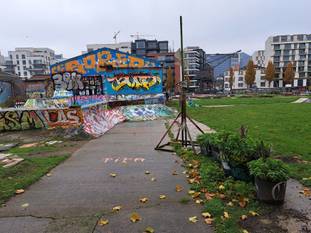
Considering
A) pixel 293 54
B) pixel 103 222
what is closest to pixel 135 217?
pixel 103 222

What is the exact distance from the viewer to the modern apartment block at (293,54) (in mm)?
88312

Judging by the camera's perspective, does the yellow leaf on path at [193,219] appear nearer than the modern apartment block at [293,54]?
Yes

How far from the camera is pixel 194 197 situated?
427 centimetres

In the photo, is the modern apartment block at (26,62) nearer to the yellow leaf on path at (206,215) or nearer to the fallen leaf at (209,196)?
the fallen leaf at (209,196)

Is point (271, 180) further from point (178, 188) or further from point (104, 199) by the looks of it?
point (104, 199)

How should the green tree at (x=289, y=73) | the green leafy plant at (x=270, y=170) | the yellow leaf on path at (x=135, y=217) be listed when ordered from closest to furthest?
the yellow leaf on path at (x=135, y=217) → the green leafy plant at (x=270, y=170) → the green tree at (x=289, y=73)

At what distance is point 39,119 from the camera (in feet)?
39.8

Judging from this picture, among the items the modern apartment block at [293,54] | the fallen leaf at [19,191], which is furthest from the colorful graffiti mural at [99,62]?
the modern apartment block at [293,54]

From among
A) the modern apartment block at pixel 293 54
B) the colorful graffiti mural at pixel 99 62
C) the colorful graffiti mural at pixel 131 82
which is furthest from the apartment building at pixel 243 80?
the colorful graffiti mural at pixel 99 62

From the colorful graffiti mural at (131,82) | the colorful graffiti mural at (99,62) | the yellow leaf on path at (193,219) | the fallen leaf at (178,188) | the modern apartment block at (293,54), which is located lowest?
the fallen leaf at (178,188)

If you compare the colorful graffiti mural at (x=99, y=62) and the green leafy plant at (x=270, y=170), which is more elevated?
the colorful graffiti mural at (x=99, y=62)

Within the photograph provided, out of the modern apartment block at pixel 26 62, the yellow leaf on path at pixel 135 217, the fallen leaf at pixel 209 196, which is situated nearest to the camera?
the yellow leaf on path at pixel 135 217

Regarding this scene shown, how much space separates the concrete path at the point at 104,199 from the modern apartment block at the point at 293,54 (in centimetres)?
9476

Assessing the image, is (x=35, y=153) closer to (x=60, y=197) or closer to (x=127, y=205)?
(x=60, y=197)
